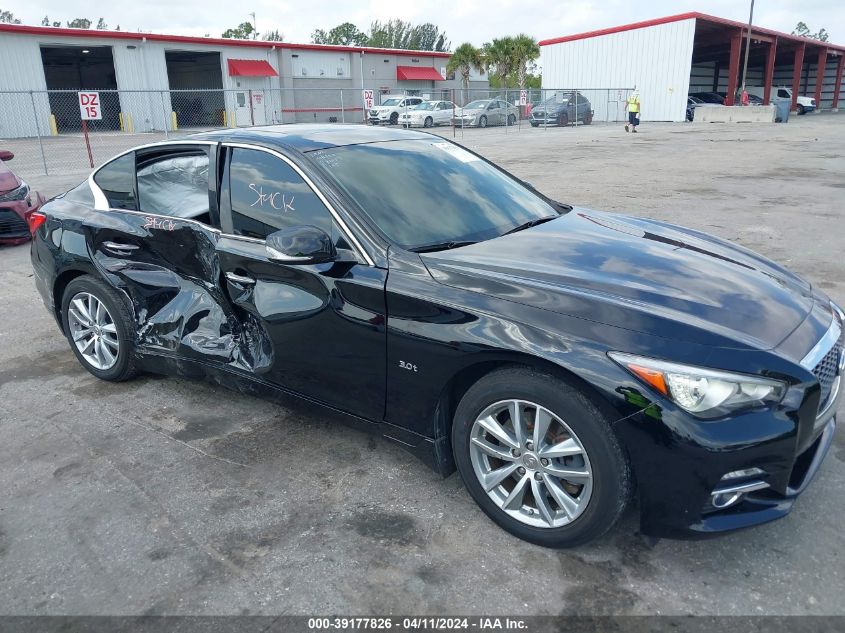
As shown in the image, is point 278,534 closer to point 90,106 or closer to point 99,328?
point 99,328

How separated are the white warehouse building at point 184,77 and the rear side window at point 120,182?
25520 millimetres

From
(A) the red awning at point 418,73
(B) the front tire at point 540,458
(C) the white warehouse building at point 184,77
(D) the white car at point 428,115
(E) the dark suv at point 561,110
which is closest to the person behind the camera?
(B) the front tire at point 540,458

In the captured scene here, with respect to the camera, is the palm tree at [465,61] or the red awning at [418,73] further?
the palm tree at [465,61]

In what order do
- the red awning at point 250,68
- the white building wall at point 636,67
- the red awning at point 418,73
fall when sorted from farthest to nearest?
the red awning at point 418,73, the red awning at point 250,68, the white building wall at point 636,67

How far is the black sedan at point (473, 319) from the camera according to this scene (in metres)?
2.41

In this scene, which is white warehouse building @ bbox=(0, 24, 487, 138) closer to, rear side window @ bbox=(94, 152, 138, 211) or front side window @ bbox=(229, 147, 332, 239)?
rear side window @ bbox=(94, 152, 138, 211)

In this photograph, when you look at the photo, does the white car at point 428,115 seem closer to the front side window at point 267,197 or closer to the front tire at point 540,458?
the front side window at point 267,197

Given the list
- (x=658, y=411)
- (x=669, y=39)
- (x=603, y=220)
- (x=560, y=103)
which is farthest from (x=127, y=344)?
(x=669, y=39)

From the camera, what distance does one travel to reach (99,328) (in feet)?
14.5

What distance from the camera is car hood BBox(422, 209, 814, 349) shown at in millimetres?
2582

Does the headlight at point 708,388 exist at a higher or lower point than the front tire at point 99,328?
higher

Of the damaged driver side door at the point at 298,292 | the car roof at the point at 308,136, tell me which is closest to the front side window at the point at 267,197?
the damaged driver side door at the point at 298,292

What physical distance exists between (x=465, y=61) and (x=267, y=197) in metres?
54.0

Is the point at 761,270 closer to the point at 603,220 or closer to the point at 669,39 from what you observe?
the point at 603,220
